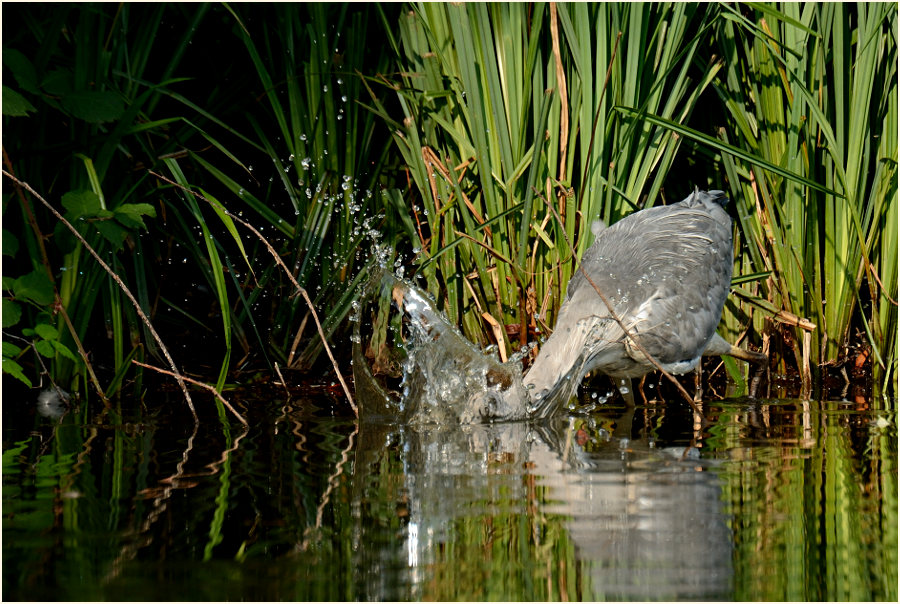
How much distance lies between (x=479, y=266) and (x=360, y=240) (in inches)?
32.4

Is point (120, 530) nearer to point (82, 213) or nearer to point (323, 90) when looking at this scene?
point (82, 213)

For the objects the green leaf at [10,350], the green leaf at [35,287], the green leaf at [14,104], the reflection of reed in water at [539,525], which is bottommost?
the reflection of reed in water at [539,525]

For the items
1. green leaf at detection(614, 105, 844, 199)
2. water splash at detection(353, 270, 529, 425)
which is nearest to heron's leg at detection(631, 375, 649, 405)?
water splash at detection(353, 270, 529, 425)

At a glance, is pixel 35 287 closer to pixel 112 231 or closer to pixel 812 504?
pixel 112 231

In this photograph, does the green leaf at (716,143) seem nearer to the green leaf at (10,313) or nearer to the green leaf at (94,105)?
the green leaf at (94,105)

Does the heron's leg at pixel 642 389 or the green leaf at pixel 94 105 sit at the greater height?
the green leaf at pixel 94 105

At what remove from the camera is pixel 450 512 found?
114 inches

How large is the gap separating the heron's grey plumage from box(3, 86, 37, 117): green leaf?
2591 millimetres

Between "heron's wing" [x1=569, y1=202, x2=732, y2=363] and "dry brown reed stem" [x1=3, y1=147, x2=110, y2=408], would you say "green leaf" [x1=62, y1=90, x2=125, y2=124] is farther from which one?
"heron's wing" [x1=569, y1=202, x2=732, y2=363]

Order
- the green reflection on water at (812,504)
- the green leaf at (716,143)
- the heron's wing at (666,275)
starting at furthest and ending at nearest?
the heron's wing at (666,275)
the green leaf at (716,143)
the green reflection on water at (812,504)

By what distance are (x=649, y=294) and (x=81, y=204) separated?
9.52 feet

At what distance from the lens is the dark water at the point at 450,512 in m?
2.31

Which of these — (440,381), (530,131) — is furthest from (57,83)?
(530,131)

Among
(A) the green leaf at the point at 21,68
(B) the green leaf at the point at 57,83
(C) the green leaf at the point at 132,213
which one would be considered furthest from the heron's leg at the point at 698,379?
(A) the green leaf at the point at 21,68
